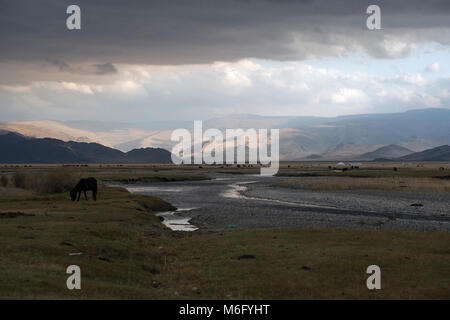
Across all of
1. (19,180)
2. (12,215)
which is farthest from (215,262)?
(19,180)

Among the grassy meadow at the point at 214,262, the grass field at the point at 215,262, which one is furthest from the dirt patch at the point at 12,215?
the grass field at the point at 215,262

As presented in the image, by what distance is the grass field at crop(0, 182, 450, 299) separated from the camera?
1966cm

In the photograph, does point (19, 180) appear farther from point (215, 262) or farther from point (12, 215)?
point (215, 262)

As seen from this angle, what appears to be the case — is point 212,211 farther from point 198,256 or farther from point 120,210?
point 198,256

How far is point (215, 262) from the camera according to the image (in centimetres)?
2625

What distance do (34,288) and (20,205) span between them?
3293cm

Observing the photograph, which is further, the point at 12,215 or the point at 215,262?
the point at 12,215

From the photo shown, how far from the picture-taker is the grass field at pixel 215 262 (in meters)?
19.7

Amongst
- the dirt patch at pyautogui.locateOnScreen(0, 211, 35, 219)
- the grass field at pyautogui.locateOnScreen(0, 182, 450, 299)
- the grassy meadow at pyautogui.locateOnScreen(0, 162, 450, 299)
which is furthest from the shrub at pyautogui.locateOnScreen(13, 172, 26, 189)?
the grass field at pyautogui.locateOnScreen(0, 182, 450, 299)

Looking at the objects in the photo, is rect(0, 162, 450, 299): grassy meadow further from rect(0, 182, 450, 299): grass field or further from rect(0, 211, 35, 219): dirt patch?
rect(0, 211, 35, 219): dirt patch

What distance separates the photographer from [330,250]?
27.1m

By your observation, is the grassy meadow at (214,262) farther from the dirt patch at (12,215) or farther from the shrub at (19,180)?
the shrub at (19,180)

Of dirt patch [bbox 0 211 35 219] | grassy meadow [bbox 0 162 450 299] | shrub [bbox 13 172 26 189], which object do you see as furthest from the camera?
shrub [bbox 13 172 26 189]
